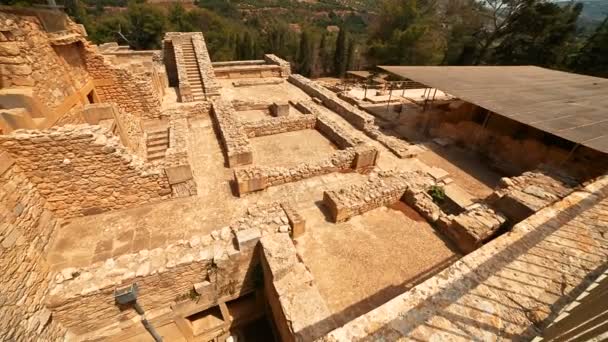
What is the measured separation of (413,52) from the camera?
2323 centimetres

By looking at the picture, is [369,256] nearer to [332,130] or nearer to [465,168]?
[332,130]

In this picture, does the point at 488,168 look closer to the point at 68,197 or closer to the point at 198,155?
the point at 198,155

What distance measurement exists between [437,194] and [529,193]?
7.33 feet

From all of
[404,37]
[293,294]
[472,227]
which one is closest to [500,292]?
[293,294]

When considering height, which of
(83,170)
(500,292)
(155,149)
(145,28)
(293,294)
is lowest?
(293,294)

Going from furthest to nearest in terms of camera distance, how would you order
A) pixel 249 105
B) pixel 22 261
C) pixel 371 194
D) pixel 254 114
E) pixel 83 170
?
1. pixel 249 105
2. pixel 254 114
3. pixel 371 194
4. pixel 83 170
5. pixel 22 261

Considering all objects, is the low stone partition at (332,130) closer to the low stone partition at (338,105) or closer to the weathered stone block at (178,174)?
the low stone partition at (338,105)

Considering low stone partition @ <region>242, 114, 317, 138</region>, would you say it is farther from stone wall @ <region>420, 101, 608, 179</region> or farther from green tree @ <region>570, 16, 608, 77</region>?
green tree @ <region>570, 16, 608, 77</region>

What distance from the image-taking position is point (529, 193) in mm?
6637

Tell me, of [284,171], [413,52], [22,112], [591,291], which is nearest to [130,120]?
[22,112]

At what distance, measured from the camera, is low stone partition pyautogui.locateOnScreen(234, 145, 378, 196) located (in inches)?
276

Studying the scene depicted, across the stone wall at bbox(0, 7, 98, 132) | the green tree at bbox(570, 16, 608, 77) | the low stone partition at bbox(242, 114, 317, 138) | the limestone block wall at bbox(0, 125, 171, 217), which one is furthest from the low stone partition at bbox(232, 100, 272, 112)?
the green tree at bbox(570, 16, 608, 77)

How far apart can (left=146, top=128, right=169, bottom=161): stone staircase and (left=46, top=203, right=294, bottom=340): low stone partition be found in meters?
4.38

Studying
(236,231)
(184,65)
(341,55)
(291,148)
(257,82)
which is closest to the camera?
(236,231)
